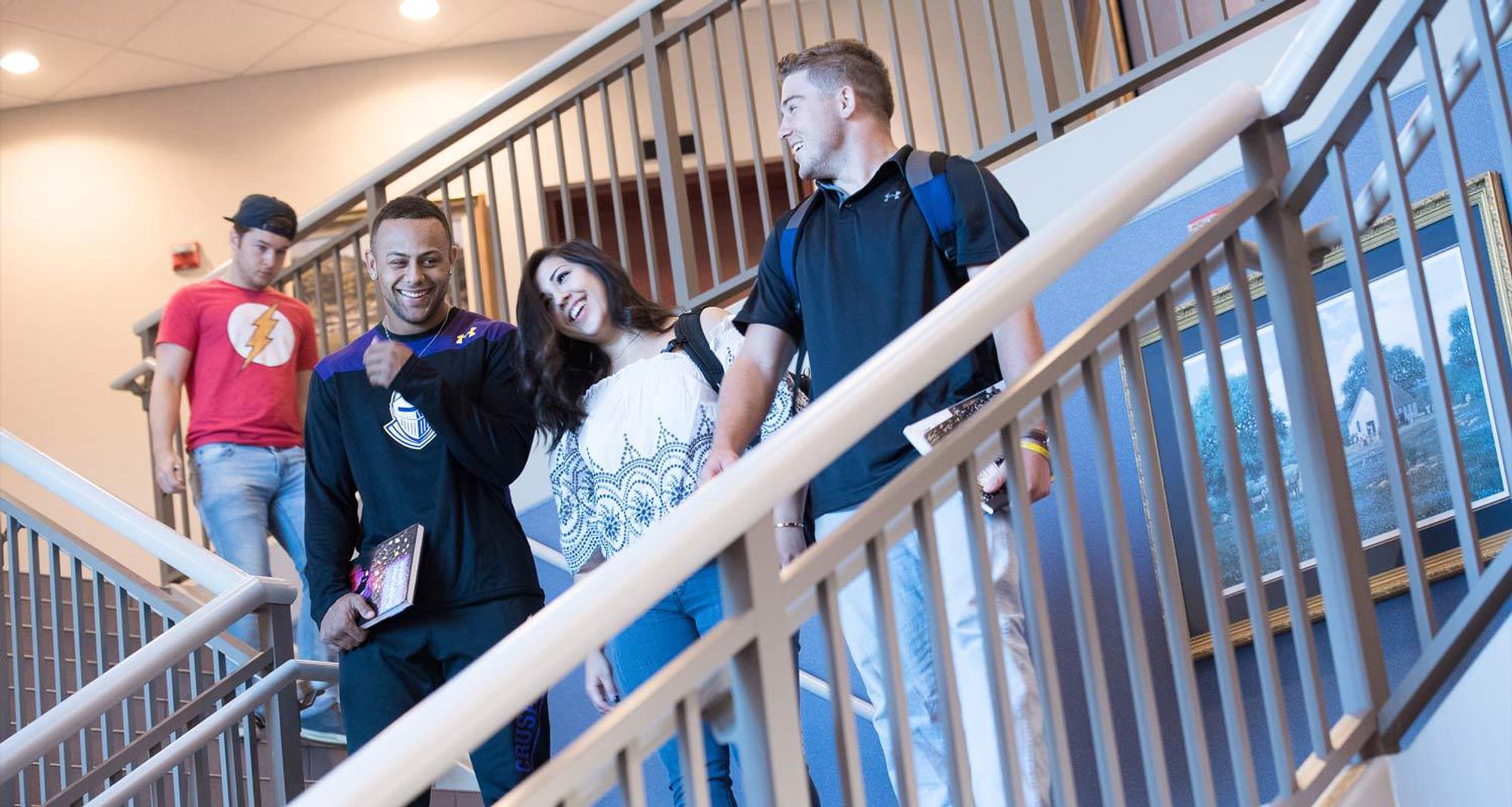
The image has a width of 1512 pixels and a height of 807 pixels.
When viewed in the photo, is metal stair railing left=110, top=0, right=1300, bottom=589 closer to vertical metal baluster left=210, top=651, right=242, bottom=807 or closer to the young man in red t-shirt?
the young man in red t-shirt

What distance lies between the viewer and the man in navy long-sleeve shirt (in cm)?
252

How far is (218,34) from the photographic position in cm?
773

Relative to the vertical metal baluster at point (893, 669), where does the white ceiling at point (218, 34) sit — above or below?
above

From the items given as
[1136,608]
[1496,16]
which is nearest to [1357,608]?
[1136,608]

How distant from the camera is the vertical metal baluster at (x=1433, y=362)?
5.22 ft

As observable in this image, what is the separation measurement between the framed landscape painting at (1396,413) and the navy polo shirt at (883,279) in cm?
63

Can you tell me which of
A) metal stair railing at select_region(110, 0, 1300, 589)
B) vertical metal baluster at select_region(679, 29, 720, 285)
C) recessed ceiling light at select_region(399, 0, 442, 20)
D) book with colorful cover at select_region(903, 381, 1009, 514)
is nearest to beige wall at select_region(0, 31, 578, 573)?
metal stair railing at select_region(110, 0, 1300, 589)

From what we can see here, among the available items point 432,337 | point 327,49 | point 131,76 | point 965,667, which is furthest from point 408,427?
point 131,76

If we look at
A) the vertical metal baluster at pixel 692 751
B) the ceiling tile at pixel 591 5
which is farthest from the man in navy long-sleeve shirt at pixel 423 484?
the ceiling tile at pixel 591 5

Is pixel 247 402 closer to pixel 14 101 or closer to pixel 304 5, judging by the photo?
pixel 304 5

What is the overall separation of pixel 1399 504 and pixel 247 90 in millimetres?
7648

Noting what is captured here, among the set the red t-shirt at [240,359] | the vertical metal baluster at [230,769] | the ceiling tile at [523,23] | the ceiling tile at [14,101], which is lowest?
the vertical metal baluster at [230,769]

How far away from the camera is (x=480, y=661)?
3.60 ft

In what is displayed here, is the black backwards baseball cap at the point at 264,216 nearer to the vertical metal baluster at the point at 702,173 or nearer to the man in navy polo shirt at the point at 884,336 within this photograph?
the vertical metal baluster at the point at 702,173
